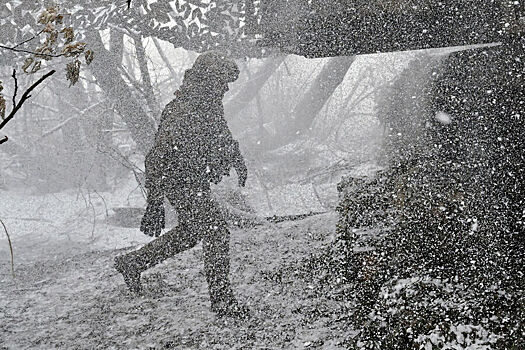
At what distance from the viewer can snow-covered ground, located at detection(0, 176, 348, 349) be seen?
3.06m

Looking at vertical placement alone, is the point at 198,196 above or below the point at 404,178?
above

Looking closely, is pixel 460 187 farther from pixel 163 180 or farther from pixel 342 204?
pixel 163 180

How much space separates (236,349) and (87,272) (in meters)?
2.67

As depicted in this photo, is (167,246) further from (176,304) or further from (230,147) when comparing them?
(230,147)

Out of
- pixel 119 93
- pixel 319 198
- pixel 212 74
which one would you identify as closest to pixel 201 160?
pixel 212 74

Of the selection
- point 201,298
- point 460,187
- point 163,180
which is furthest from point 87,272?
point 460,187

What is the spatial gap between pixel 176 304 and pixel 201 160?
115 cm

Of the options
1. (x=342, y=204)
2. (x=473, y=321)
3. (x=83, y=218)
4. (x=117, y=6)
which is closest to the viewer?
(x=473, y=321)

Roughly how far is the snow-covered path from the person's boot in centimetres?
16

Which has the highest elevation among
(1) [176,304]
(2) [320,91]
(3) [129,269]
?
(2) [320,91]

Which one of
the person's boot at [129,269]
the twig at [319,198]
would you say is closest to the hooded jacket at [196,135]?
the person's boot at [129,269]

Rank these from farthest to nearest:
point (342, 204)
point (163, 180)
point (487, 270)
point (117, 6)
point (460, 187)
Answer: point (117, 6), point (342, 204), point (163, 180), point (460, 187), point (487, 270)

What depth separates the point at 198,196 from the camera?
3.27 metres

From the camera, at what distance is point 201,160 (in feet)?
10.6
